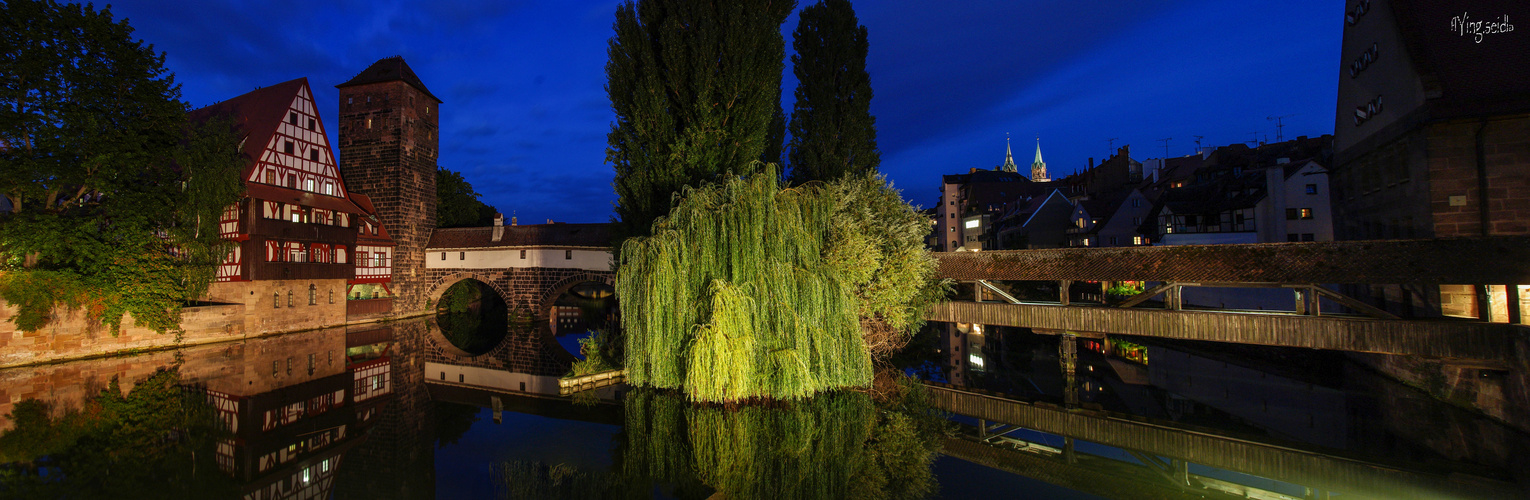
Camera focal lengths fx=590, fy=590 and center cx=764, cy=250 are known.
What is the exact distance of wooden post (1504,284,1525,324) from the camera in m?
11.5

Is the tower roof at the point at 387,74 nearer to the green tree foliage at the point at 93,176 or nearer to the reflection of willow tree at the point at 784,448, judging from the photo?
the green tree foliage at the point at 93,176

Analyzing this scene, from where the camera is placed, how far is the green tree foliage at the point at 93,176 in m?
16.6

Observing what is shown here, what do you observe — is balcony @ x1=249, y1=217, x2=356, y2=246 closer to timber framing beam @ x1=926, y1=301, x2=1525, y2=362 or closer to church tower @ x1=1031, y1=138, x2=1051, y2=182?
timber framing beam @ x1=926, y1=301, x2=1525, y2=362

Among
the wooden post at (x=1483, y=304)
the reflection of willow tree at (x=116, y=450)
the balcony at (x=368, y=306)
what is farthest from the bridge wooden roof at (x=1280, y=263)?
the balcony at (x=368, y=306)

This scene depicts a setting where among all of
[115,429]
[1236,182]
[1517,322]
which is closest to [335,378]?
[115,429]

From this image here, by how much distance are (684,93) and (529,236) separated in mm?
18885

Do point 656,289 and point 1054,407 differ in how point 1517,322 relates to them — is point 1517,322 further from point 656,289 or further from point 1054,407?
point 656,289

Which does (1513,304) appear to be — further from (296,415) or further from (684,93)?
(296,415)

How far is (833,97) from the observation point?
21.4m

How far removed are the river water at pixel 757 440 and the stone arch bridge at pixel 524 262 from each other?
13022mm

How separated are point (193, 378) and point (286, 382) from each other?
8.48 feet

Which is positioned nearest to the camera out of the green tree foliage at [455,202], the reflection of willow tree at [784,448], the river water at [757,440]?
the reflection of willow tree at [784,448]

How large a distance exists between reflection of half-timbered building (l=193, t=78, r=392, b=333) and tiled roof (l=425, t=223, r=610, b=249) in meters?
3.89

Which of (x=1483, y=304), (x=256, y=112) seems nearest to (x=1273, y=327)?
(x=1483, y=304)
